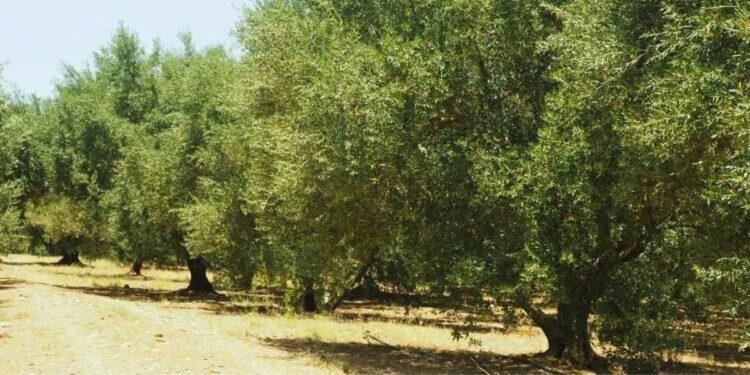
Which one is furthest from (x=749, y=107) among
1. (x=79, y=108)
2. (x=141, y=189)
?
(x=79, y=108)

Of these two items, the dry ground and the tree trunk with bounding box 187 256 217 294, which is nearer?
the dry ground

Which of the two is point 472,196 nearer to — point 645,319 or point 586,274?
point 586,274

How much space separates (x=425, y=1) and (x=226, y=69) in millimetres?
20980

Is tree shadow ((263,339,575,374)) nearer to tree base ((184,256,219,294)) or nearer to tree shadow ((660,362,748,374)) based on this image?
tree shadow ((660,362,748,374))

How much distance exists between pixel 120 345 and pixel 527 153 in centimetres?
1071

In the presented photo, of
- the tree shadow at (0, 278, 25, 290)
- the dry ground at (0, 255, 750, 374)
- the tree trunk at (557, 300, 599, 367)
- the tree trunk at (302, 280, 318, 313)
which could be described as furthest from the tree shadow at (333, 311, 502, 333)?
the tree shadow at (0, 278, 25, 290)

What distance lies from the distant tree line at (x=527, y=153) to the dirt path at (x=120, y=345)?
12.5ft

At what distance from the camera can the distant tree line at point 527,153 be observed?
11.9 meters

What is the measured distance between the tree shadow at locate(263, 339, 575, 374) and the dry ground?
→ 31 mm

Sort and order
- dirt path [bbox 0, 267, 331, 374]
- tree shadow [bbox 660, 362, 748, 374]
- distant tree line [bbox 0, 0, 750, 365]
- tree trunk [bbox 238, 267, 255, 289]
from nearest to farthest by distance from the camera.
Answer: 1. distant tree line [bbox 0, 0, 750, 365]
2. dirt path [bbox 0, 267, 331, 374]
3. tree shadow [bbox 660, 362, 748, 374]
4. tree trunk [bbox 238, 267, 255, 289]

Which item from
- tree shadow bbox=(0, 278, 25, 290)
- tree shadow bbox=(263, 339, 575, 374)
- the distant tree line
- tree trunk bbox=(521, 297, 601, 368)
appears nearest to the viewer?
the distant tree line

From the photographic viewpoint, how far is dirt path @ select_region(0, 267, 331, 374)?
13.8 m

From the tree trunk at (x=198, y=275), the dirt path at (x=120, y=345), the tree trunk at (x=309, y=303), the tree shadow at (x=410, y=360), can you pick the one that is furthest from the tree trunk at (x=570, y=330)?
the tree trunk at (x=198, y=275)

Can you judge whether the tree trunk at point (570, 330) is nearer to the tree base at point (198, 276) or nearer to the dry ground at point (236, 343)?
the dry ground at point (236, 343)
